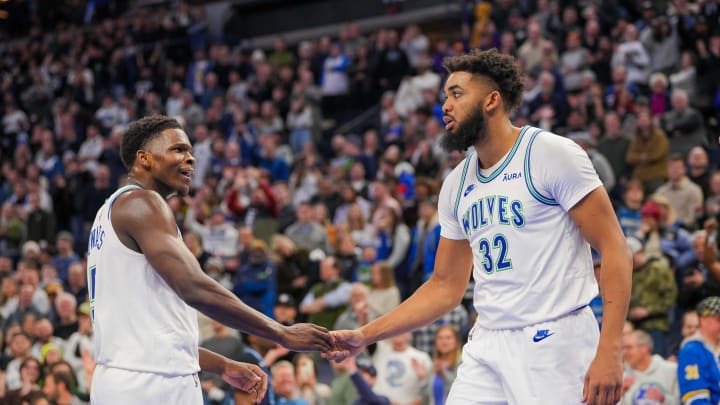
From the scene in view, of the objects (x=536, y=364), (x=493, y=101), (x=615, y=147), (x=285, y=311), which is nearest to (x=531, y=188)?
(x=493, y=101)

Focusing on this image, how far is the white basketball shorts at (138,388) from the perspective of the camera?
4.59 m

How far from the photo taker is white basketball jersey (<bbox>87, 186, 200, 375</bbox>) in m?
4.65

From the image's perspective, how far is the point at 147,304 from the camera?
15.4 ft

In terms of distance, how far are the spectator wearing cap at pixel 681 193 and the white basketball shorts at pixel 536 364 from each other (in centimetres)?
747

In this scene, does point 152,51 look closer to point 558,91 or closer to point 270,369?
point 558,91

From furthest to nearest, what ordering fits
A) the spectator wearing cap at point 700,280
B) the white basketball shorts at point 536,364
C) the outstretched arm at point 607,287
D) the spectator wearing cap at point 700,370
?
the spectator wearing cap at point 700,280 → the spectator wearing cap at point 700,370 → the white basketball shorts at point 536,364 → the outstretched arm at point 607,287

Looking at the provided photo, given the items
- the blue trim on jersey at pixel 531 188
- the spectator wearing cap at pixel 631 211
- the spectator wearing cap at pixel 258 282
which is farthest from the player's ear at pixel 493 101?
the spectator wearing cap at pixel 258 282

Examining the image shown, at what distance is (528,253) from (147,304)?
1795mm

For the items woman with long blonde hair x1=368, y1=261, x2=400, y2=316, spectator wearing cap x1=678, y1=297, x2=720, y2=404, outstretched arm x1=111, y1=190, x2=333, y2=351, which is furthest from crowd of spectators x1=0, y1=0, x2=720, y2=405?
outstretched arm x1=111, y1=190, x2=333, y2=351

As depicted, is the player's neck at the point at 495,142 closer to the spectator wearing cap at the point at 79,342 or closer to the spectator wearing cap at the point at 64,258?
the spectator wearing cap at the point at 79,342

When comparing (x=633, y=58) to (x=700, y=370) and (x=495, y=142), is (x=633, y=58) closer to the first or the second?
(x=700, y=370)

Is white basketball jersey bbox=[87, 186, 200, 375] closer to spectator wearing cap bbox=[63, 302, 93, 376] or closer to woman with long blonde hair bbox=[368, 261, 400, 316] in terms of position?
woman with long blonde hair bbox=[368, 261, 400, 316]

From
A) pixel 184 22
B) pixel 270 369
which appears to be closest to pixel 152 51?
pixel 184 22

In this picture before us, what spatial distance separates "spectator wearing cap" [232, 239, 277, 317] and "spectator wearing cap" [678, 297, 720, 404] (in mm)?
5953
